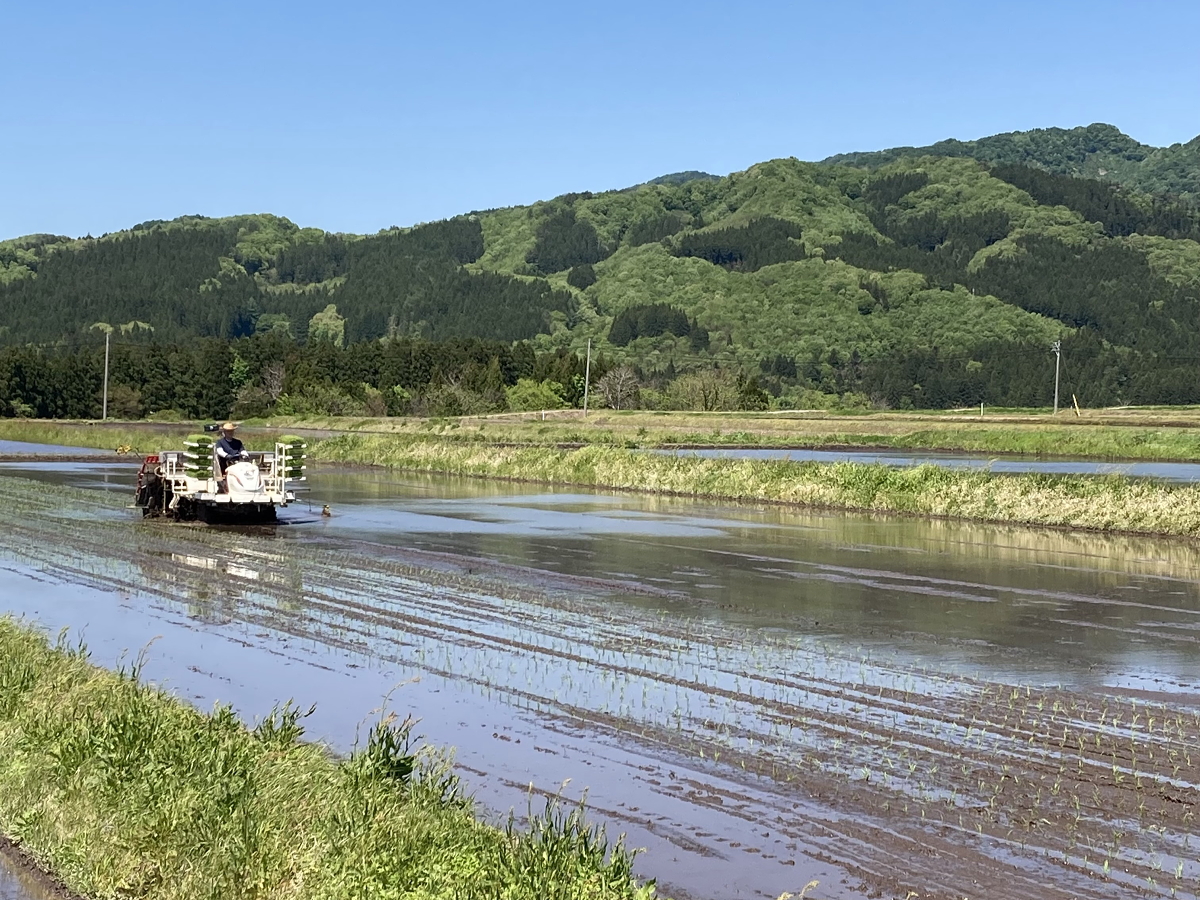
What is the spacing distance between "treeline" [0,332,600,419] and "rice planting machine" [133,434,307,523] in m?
107

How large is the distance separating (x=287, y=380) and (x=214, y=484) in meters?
130

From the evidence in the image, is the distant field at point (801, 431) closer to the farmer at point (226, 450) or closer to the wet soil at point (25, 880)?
the farmer at point (226, 450)

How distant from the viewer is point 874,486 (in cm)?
3762

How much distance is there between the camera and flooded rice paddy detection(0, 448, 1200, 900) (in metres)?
8.98

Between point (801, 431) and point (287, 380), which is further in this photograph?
point (287, 380)

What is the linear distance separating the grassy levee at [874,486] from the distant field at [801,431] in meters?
25.9

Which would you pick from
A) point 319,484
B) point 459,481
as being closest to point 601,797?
point 319,484

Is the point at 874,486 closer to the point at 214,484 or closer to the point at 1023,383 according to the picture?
the point at 214,484

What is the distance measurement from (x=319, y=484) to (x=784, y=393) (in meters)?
151

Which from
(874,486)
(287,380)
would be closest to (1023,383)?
(287,380)

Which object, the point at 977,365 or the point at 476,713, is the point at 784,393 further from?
the point at 476,713

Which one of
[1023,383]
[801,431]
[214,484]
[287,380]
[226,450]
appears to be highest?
[1023,383]

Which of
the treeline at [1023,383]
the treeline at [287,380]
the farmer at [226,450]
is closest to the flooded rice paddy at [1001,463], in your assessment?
the farmer at [226,450]

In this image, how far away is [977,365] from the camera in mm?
194125
